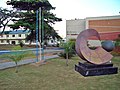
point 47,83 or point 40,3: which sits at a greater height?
point 40,3

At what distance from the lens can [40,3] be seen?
1148 inches

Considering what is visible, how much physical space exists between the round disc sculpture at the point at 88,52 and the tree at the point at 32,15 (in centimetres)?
1803

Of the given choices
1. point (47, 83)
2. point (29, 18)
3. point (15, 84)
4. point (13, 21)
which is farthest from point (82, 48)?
point (13, 21)

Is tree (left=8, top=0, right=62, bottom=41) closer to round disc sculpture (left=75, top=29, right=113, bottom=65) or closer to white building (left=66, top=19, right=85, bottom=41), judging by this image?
white building (left=66, top=19, right=85, bottom=41)

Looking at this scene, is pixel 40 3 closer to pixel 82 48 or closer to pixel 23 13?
pixel 23 13

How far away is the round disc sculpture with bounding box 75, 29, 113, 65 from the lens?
410 inches

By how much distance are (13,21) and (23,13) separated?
7.75ft

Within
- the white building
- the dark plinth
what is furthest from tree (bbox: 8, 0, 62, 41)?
Answer: the dark plinth

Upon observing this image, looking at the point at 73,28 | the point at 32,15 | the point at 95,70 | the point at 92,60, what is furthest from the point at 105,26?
the point at 95,70

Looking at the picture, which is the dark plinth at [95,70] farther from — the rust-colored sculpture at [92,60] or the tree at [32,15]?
the tree at [32,15]

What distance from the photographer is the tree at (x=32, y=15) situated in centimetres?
2852

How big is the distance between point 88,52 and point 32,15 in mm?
19560

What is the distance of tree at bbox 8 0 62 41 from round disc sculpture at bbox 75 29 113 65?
1803 centimetres

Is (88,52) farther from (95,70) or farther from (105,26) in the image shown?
(105,26)
